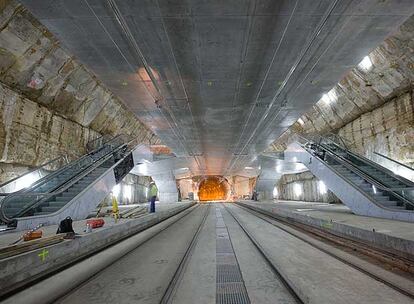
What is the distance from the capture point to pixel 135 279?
420 centimetres

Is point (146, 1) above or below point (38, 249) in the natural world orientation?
above

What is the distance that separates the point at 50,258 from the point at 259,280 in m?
4.20

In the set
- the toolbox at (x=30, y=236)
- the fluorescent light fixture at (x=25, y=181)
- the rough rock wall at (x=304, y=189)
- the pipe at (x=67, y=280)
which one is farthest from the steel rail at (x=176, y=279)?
the rough rock wall at (x=304, y=189)

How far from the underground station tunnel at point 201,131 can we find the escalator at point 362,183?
72 mm

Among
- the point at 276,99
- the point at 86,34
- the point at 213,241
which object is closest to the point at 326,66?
the point at 276,99

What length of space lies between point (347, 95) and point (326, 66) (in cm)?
1037

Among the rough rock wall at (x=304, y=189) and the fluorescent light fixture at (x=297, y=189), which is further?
the fluorescent light fixture at (x=297, y=189)

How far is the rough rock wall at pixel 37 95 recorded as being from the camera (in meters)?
9.82

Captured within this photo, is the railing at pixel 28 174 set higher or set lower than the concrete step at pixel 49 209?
higher

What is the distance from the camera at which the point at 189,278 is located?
415 cm

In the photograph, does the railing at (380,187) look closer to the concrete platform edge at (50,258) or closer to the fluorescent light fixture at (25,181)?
the concrete platform edge at (50,258)

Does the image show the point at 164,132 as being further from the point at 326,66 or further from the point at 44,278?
the point at 44,278

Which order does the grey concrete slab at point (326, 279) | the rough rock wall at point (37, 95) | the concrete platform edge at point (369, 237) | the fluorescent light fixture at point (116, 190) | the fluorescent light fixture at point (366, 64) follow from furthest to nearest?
the fluorescent light fixture at point (116, 190) → the fluorescent light fixture at point (366, 64) → the rough rock wall at point (37, 95) → the concrete platform edge at point (369, 237) → the grey concrete slab at point (326, 279)

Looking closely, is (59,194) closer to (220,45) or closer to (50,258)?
(50,258)
